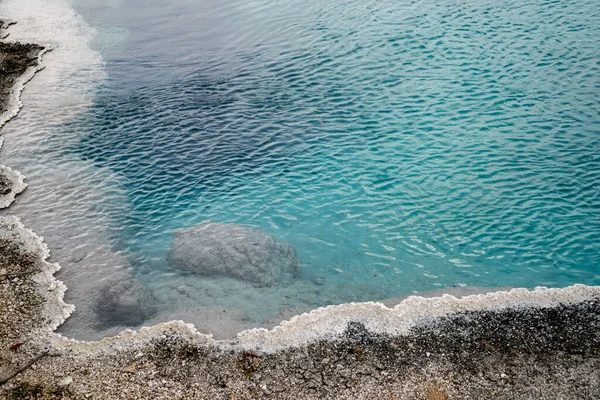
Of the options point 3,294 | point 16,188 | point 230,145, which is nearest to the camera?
point 3,294

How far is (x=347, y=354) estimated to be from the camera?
10570 millimetres

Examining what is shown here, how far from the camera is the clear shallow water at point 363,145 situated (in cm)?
1373

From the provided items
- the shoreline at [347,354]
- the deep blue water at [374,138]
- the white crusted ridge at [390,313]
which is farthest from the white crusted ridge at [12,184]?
the white crusted ridge at [390,313]

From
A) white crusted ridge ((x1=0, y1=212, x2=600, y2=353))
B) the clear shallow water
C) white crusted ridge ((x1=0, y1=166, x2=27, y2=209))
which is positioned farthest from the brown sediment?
white crusted ridge ((x1=0, y1=212, x2=600, y2=353))

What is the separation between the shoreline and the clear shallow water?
1.33 m

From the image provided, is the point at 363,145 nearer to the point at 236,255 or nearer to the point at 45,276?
the point at 236,255

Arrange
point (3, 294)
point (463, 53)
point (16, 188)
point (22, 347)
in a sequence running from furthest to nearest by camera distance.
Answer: point (463, 53)
point (16, 188)
point (3, 294)
point (22, 347)

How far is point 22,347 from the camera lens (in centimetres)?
1097

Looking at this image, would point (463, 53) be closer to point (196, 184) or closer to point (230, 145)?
point (230, 145)

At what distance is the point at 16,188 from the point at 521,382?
14974mm

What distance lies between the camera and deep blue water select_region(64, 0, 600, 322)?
14.2 metres

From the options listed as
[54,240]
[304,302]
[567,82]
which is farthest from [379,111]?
[54,240]

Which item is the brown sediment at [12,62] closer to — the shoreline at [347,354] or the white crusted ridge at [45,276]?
the white crusted ridge at [45,276]

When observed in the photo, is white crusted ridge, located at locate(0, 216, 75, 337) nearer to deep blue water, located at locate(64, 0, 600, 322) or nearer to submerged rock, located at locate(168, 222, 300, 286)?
deep blue water, located at locate(64, 0, 600, 322)
